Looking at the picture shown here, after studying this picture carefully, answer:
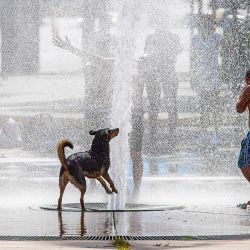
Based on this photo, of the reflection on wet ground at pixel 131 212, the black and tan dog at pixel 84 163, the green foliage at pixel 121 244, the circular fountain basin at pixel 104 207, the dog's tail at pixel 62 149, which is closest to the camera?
the green foliage at pixel 121 244

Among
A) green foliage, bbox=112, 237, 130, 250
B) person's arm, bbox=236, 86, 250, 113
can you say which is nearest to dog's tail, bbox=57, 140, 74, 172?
person's arm, bbox=236, 86, 250, 113

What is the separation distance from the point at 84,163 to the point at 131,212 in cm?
67

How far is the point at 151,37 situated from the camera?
63.3ft

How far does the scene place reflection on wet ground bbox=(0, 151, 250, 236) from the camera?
10.8 metres

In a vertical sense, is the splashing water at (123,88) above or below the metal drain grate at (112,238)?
above

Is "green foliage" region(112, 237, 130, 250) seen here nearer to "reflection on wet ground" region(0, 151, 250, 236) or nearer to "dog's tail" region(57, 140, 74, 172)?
"reflection on wet ground" region(0, 151, 250, 236)

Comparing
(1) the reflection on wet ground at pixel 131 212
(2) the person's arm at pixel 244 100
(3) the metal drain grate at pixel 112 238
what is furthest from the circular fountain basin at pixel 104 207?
(3) the metal drain grate at pixel 112 238

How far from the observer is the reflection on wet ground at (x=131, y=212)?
35.5 feet

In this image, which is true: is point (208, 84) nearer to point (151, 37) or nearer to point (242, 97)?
point (151, 37)

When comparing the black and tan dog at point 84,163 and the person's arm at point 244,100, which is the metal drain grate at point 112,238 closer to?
the black and tan dog at point 84,163

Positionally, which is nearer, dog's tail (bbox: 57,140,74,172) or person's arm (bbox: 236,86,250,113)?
dog's tail (bbox: 57,140,74,172)

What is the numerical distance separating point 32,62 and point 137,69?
A: 11.6m

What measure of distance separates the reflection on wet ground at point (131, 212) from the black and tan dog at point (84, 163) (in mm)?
317

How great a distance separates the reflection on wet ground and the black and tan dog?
1.04ft
